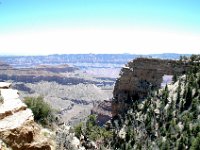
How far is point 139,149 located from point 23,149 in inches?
1398

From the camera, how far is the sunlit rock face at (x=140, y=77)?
226 ft

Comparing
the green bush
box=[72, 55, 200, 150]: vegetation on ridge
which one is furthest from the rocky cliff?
box=[72, 55, 200, 150]: vegetation on ridge

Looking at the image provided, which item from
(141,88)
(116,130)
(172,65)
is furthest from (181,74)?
(116,130)

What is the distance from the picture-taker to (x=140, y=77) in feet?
237

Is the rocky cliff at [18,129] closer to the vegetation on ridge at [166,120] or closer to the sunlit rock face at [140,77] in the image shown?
the vegetation on ridge at [166,120]

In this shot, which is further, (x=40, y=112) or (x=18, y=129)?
(x=40, y=112)

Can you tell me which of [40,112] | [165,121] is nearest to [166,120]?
[165,121]

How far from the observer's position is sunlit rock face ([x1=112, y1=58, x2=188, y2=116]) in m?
69.0

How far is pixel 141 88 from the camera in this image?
72.1 meters

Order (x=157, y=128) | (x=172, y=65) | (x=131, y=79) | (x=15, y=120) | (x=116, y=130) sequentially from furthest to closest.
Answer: (x=131, y=79) < (x=172, y=65) < (x=116, y=130) < (x=157, y=128) < (x=15, y=120)

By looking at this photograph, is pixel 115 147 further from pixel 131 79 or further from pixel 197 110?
pixel 131 79

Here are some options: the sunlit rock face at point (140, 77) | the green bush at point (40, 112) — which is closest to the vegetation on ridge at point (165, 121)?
the sunlit rock face at point (140, 77)

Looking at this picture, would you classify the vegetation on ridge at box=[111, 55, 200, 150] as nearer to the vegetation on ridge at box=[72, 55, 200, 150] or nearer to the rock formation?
the vegetation on ridge at box=[72, 55, 200, 150]

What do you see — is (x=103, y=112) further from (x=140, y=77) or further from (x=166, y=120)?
(x=166, y=120)
